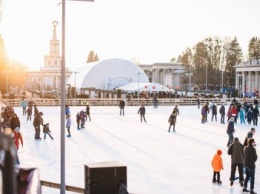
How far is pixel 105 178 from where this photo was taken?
565 cm

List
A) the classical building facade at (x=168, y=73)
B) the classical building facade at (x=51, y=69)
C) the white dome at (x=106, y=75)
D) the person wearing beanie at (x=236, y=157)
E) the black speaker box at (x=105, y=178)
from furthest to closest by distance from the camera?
the classical building facade at (x=51, y=69) < the classical building facade at (x=168, y=73) < the white dome at (x=106, y=75) < the person wearing beanie at (x=236, y=157) < the black speaker box at (x=105, y=178)

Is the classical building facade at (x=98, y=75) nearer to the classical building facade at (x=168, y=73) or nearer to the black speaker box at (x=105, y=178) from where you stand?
→ the classical building facade at (x=168, y=73)

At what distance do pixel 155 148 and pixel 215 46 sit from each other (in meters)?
70.3

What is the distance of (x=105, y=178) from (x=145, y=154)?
8.93m

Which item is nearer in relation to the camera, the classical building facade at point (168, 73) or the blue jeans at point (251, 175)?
the blue jeans at point (251, 175)

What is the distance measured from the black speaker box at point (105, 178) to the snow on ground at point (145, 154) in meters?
3.52

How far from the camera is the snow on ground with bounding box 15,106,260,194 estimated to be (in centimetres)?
1002

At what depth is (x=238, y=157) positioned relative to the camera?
32.8ft

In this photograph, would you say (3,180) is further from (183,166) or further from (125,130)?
(125,130)

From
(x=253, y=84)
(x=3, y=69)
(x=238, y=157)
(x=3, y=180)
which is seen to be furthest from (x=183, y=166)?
(x=253, y=84)

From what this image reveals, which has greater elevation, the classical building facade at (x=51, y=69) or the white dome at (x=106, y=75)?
the classical building facade at (x=51, y=69)

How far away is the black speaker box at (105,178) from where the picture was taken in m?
5.60

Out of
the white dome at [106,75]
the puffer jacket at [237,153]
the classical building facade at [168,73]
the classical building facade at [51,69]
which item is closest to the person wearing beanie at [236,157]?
the puffer jacket at [237,153]

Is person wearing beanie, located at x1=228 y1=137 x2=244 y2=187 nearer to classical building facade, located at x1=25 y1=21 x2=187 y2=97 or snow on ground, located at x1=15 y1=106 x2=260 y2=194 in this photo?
snow on ground, located at x1=15 y1=106 x2=260 y2=194
